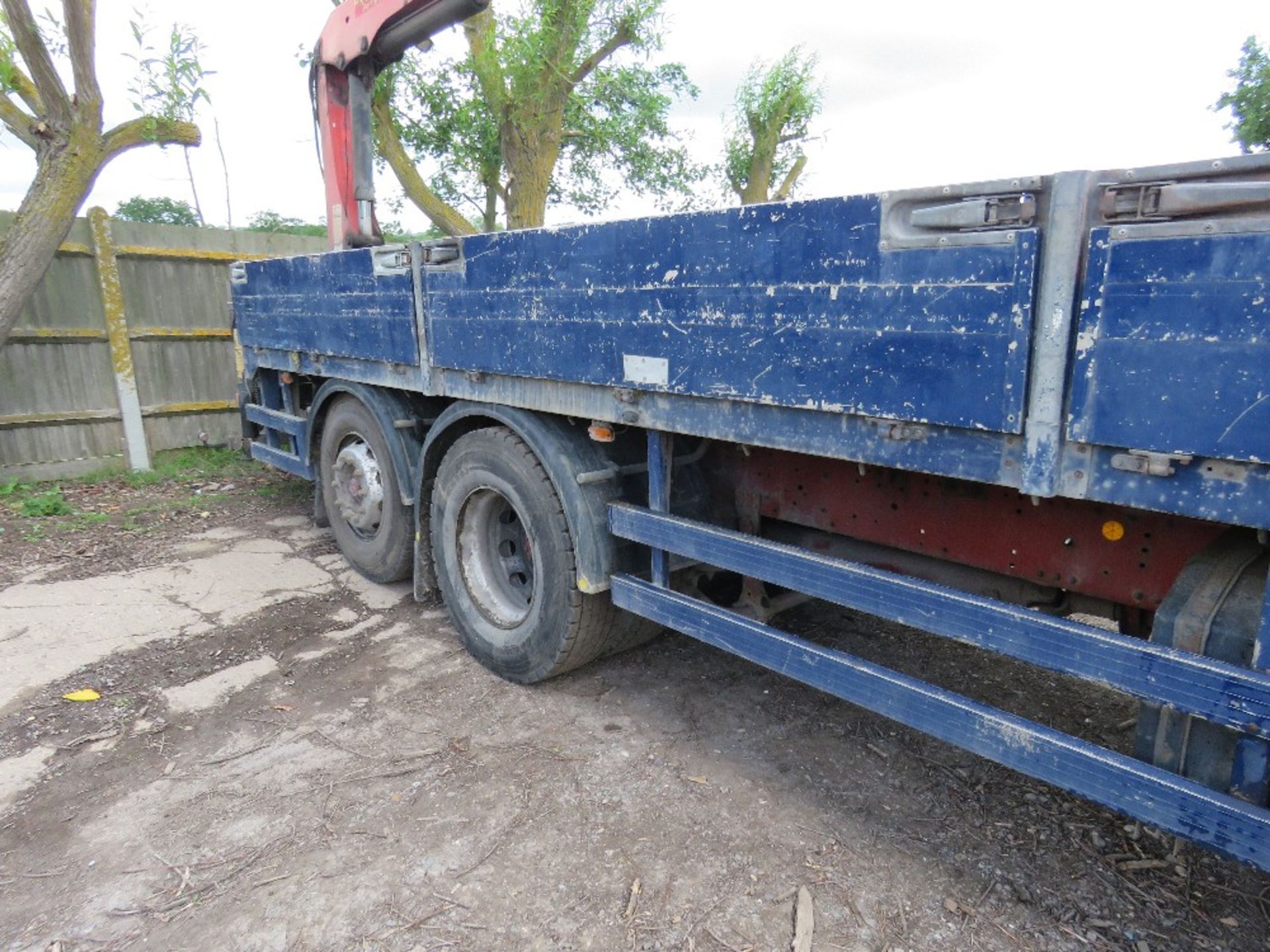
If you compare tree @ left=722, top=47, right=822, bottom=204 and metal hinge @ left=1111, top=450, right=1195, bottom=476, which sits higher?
tree @ left=722, top=47, right=822, bottom=204

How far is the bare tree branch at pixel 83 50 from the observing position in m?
6.15

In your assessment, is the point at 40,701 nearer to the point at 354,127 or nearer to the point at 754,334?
the point at 754,334

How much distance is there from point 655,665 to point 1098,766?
2.10 metres

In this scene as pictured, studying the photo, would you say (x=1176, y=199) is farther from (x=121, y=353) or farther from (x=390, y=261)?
(x=121, y=353)

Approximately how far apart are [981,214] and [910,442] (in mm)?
542

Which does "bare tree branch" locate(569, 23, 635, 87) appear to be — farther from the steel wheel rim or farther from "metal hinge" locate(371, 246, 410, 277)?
the steel wheel rim

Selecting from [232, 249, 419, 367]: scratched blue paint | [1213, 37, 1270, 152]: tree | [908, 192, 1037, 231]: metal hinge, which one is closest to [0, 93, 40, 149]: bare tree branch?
[232, 249, 419, 367]: scratched blue paint

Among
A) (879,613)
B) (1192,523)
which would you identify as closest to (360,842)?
(879,613)

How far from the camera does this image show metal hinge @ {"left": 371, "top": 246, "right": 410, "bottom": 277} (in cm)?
357

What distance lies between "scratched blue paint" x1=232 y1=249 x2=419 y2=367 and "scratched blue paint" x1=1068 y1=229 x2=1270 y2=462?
2.84 m

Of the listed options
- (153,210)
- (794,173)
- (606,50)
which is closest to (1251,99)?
(794,173)

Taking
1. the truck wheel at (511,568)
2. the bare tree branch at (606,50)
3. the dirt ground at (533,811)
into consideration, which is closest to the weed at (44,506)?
the dirt ground at (533,811)

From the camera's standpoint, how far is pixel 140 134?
666 centimetres

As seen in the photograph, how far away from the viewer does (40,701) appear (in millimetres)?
3469
